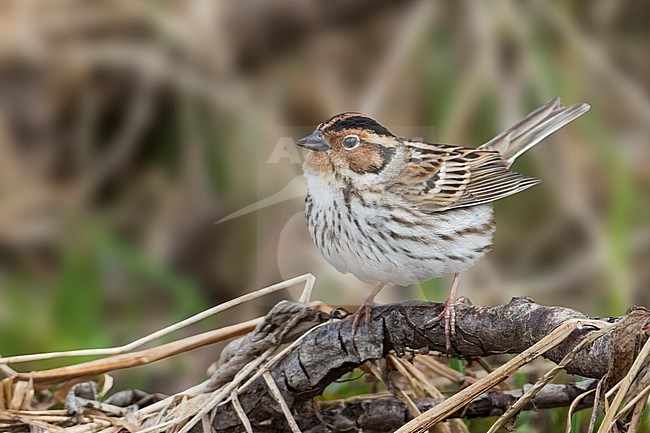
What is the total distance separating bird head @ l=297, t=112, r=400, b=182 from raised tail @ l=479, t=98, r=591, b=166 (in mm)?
624

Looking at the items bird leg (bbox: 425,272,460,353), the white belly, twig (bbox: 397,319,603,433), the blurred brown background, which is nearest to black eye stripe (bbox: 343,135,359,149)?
the white belly

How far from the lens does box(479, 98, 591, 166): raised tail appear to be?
11.2 feet

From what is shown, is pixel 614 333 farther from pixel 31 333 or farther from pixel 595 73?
pixel 595 73

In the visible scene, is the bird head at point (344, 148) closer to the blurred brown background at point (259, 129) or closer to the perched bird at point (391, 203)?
the perched bird at point (391, 203)

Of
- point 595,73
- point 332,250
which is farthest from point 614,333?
point 595,73

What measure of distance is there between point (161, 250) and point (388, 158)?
8.27 feet

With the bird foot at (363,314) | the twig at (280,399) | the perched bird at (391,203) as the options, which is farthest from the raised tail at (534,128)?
the twig at (280,399)

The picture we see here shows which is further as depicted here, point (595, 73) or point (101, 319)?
point (595, 73)

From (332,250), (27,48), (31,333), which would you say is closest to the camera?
(332,250)

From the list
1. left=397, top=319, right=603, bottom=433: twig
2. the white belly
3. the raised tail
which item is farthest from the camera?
the raised tail

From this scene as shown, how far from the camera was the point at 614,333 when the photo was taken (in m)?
1.92

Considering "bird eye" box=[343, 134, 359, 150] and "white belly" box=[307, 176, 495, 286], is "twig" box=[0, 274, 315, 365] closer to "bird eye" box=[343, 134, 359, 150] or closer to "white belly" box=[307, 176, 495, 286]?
"white belly" box=[307, 176, 495, 286]

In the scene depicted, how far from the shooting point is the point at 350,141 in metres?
2.99

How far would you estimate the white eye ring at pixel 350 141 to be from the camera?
2975 millimetres
